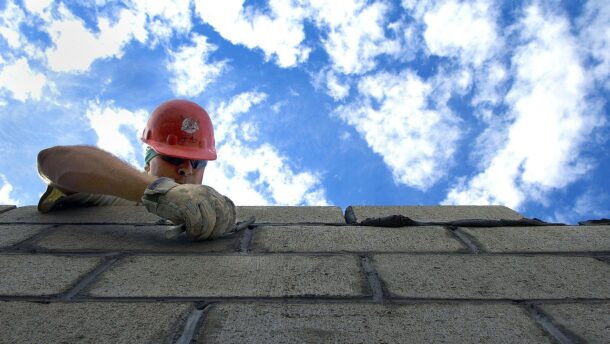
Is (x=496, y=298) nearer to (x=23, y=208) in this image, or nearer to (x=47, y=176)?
(x=47, y=176)

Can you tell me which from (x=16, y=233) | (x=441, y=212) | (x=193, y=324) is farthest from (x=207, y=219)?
(x=441, y=212)

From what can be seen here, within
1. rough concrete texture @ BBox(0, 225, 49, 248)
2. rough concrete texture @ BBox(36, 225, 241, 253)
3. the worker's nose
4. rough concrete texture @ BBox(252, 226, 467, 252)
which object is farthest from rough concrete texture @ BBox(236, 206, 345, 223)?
rough concrete texture @ BBox(0, 225, 49, 248)

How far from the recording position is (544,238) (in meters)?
1.82

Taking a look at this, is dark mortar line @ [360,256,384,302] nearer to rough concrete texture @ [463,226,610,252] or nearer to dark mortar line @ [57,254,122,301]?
rough concrete texture @ [463,226,610,252]

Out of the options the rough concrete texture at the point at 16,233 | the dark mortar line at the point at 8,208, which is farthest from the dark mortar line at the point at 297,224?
the dark mortar line at the point at 8,208

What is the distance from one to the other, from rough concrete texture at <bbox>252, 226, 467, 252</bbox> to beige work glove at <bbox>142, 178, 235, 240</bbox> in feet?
0.52

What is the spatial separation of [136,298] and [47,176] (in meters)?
1.09

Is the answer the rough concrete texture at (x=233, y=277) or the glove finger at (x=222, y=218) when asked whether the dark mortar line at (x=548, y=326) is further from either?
the glove finger at (x=222, y=218)

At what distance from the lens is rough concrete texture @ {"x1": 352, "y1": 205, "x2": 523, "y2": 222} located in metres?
2.23

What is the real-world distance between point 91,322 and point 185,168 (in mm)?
1691

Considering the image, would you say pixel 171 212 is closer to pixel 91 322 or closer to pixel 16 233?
pixel 91 322

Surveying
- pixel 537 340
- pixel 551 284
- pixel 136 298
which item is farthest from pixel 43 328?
pixel 551 284

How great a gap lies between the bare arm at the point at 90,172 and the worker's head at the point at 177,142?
65cm

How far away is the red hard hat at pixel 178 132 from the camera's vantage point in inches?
108
